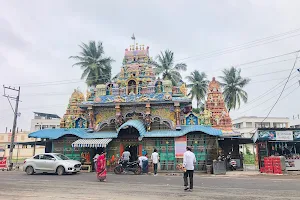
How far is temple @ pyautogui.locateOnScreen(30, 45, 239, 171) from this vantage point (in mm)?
20969

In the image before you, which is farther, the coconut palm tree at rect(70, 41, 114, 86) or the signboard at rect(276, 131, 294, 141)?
the coconut palm tree at rect(70, 41, 114, 86)

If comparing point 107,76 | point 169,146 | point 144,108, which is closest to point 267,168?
point 169,146

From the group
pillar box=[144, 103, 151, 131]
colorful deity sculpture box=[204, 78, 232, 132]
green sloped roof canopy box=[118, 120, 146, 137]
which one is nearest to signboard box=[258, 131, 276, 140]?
colorful deity sculpture box=[204, 78, 232, 132]

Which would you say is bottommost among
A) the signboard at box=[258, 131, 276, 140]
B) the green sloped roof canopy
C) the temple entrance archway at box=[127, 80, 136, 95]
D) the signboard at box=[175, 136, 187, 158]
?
the signboard at box=[175, 136, 187, 158]

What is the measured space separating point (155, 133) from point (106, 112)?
16.8 feet

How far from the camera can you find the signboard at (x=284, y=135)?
64.2 feet

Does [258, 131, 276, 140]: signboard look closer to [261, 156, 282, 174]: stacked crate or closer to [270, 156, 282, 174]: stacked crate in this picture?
[261, 156, 282, 174]: stacked crate

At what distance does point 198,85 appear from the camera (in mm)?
43938

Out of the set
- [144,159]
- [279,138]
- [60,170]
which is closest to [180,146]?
[144,159]

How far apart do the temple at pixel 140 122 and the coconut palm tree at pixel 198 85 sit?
1863 cm

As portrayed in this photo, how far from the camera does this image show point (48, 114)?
7419 cm

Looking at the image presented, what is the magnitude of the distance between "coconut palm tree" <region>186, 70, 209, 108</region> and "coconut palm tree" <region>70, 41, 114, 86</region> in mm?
14213

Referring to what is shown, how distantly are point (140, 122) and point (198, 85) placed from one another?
24.2 metres

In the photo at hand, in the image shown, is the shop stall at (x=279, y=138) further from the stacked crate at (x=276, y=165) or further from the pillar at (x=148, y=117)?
the pillar at (x=148, y=117)
